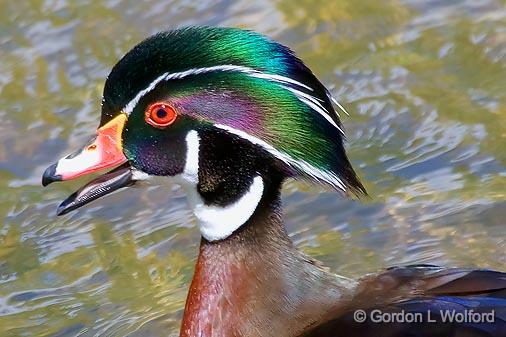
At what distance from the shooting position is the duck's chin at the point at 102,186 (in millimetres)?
4492

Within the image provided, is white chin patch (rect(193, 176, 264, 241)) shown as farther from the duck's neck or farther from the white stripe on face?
the white stripe on face

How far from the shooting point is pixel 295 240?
6.05 m

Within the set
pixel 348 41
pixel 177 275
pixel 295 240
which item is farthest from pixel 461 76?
pixel 177 275

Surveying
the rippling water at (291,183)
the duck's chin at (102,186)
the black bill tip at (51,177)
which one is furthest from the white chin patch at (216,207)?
the rippling water at (291,183)

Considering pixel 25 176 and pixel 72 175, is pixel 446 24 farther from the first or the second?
pixel 72 175

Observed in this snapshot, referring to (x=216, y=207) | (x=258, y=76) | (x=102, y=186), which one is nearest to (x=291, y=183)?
(x=216, y=207)

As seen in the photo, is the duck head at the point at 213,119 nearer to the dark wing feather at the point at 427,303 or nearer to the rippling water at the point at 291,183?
the dark wing feather at the point at 427,303

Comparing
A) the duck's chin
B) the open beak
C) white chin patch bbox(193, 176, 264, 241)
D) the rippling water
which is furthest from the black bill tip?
the rippling water

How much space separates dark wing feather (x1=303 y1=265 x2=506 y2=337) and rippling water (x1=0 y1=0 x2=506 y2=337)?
49.6 inches

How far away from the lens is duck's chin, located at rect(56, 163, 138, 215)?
449 centimetres

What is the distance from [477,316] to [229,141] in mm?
1091

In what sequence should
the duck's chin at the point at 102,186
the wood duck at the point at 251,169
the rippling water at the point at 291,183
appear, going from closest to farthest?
the wood duck at the point at 251,169, the duck's chin at the point at 102,186, the rippling water at the point at 291,183

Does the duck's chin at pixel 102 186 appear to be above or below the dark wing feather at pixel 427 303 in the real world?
above

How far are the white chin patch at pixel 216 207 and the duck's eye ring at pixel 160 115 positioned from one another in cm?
10
